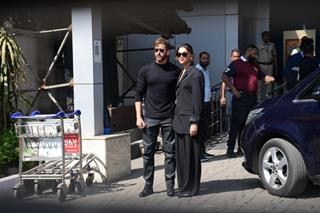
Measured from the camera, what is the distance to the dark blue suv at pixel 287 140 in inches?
250

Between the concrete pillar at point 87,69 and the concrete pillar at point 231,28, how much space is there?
17.6 feet

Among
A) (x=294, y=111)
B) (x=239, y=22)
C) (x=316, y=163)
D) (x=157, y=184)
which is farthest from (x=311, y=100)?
(x=239, y=22)

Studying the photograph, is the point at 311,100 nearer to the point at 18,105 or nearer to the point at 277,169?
the point at 277,169

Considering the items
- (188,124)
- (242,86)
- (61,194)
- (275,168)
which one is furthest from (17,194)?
(242,86)

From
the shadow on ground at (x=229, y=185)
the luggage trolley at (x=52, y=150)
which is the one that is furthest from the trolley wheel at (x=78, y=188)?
the shadow on ground at (x=229, y=185)

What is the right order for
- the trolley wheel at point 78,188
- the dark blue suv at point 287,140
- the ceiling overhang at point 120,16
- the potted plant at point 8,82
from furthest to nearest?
the ceiling overhang at point 120,16, the potted plant at point 8,82, the trolley wheel at point 78,188, the dark blue suv at point 287,140

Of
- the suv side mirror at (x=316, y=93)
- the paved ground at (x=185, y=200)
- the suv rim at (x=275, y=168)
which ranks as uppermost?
the suv side mirror at (x=316, y=93)

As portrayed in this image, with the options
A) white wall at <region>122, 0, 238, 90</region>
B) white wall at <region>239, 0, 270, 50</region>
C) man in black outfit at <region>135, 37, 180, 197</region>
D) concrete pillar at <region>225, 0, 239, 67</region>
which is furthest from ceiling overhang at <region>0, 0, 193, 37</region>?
man in black outfit at <region>135, 37, 180, 197</region>

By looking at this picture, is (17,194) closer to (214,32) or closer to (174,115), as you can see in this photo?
(174,115)

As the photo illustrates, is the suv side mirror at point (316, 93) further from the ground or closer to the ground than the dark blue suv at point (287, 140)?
further from the ground

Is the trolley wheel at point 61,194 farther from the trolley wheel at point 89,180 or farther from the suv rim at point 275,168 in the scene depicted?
the suv rim at point 275,168

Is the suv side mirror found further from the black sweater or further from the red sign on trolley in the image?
the red sign on trolley

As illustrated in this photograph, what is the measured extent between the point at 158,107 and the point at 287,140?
62.4 inches

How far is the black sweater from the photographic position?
22.7 feet
